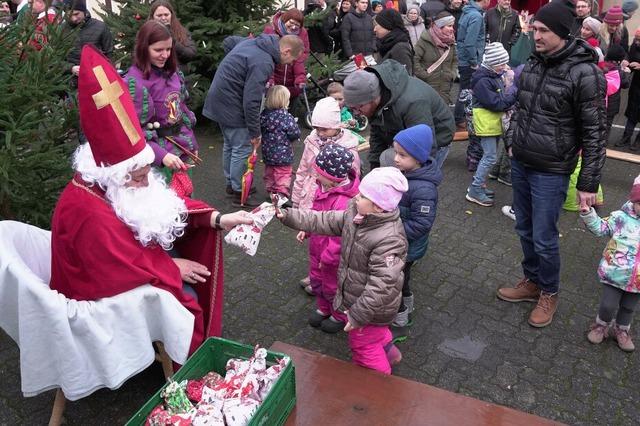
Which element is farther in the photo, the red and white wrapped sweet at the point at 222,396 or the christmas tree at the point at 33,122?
the christmas tree at the point at 33,122

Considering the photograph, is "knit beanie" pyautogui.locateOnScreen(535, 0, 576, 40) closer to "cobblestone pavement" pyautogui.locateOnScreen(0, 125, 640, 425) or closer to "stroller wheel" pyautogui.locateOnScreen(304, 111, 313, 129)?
"cobblestone pavement" pyautogui.locateOnScreen(0, 125, 640, 425)

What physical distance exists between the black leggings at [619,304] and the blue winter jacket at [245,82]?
3592mm

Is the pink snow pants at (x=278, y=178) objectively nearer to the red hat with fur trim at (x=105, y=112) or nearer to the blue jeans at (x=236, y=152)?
the blue jeans at (x=236, y=152)

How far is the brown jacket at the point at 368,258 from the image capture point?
312 centimetres

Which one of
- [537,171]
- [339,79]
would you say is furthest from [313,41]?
[537,171]

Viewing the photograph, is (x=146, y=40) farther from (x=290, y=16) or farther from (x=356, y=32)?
(x=356, y=32)

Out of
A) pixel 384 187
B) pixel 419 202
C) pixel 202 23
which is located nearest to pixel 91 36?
pixel 202 23

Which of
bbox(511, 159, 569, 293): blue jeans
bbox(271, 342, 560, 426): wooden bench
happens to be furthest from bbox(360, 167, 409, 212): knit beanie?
bbox(511, 159, 569, 293): blue jeans

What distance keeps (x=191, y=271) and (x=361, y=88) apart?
1.65 m

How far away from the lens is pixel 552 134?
379 centimetres

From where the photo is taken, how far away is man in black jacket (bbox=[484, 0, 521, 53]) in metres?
10.9

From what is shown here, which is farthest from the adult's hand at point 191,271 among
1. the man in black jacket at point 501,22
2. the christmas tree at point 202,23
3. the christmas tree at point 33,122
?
the man in black jacket at point 501,22

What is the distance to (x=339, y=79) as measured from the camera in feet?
31.6

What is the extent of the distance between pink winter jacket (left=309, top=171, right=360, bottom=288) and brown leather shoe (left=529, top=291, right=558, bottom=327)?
1584 mm
